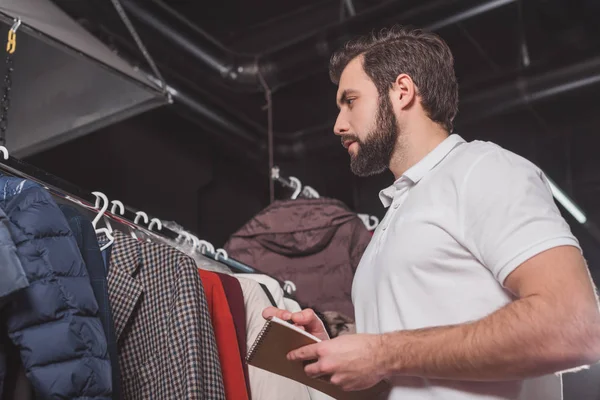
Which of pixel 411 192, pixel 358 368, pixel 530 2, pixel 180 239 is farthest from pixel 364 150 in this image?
pixel 530 2

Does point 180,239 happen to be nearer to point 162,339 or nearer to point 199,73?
point 162,339

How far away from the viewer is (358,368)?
3.87 feet

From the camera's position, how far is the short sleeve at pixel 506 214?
1142 mm

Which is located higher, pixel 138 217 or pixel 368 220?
pixel 368 220

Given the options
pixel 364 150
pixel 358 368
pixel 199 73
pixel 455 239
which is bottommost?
pixel 358 368

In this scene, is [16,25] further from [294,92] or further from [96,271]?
[294,92]

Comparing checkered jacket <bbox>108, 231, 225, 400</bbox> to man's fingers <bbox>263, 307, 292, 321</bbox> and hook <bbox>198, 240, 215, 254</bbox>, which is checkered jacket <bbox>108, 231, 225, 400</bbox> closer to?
man's fingers <bbox>263, 307, 292, 321</bbox>

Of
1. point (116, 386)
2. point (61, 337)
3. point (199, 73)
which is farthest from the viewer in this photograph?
point (199, 73)

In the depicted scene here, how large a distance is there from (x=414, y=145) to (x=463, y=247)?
40 cm

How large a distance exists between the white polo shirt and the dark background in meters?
2.06

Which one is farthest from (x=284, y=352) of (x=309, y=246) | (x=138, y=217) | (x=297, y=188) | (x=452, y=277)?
(x=297, y=188)

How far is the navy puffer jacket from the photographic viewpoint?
1383mm

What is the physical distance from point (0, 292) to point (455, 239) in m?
0.86

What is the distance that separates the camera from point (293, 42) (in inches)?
A: 142
